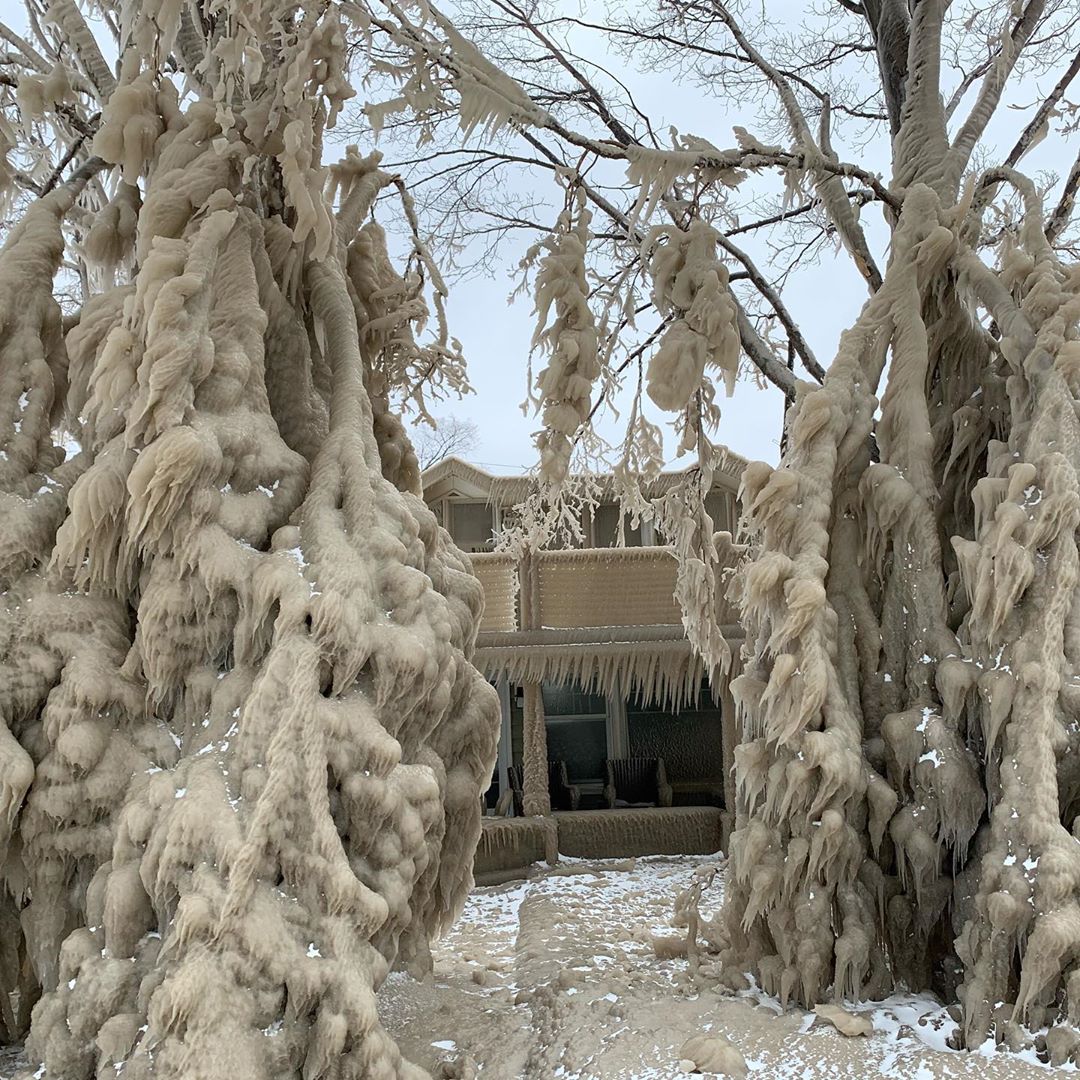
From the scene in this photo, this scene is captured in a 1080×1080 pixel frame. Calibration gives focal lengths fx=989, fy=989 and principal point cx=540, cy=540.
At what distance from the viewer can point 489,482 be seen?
14.8m

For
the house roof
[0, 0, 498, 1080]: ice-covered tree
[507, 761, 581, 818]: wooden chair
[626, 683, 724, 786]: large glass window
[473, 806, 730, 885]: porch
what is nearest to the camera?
[0, 0, 498, 1080]: ice-covered tree

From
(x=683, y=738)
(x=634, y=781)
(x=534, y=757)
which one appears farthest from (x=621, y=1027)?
(x=683, y=738)

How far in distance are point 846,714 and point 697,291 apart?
2.62m

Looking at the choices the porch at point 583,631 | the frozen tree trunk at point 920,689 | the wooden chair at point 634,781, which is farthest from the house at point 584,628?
the frozen tree trunk at point 920,689

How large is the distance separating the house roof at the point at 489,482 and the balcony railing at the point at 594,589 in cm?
133

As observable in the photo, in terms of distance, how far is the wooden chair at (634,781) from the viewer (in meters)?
14.0

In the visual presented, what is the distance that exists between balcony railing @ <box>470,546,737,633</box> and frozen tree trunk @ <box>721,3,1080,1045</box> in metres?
7.16

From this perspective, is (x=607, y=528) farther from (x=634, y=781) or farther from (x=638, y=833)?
(x=638, y=833)

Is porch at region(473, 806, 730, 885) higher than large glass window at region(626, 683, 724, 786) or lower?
lower

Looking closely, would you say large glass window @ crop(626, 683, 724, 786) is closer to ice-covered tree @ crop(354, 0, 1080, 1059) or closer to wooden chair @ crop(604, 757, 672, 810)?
wooden chair @ crop(604, 757, 672, 810)

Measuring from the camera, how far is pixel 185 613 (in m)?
3.98

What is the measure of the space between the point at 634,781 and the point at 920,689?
10.3 metres

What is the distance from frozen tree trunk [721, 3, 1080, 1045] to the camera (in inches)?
167

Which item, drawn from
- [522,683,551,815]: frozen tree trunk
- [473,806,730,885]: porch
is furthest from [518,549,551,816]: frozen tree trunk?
[473,806,730,885]: porch
